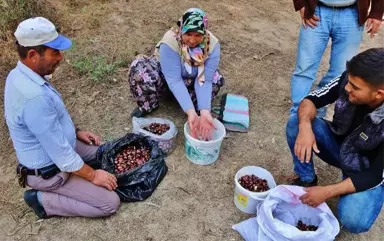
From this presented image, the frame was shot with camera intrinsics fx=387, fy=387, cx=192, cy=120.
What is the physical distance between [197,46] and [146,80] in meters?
0.52

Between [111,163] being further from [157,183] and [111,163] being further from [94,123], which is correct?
[94,123]

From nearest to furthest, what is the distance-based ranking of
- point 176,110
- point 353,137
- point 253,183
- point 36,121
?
point 36,121
point 353,137
point 253,183
point 176,110

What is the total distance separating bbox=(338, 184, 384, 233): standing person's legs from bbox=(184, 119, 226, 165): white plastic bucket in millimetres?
976

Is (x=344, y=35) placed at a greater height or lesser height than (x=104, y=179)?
greater

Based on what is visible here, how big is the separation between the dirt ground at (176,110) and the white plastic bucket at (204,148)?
69 millimetres

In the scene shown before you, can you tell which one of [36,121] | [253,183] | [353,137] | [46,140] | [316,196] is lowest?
[253,183]

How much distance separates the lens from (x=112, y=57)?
4227mm

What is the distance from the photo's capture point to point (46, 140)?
7.15 ft

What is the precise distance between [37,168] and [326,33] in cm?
225

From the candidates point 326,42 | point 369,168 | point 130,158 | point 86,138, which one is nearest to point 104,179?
point 130,158

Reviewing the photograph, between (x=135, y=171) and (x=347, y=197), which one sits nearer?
(x=347, y=197)

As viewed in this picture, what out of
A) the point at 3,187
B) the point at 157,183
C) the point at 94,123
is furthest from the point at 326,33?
the point at 3,187

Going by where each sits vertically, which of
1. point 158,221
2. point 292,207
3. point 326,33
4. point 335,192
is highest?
point 326,33

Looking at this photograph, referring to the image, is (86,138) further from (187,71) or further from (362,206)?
(362,206)
